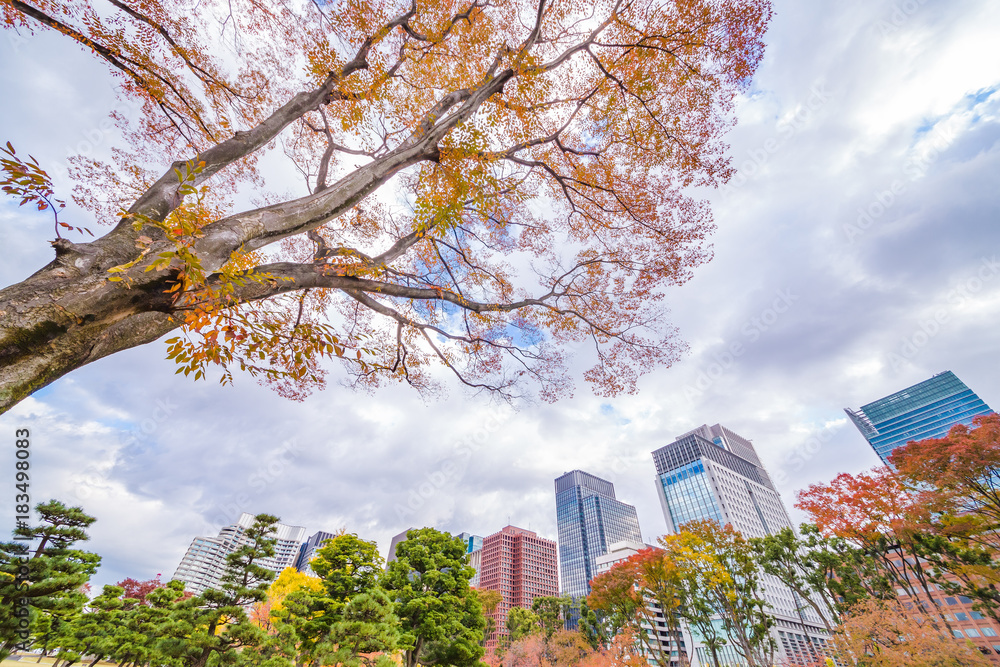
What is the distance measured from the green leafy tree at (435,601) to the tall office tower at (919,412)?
90.1 meters

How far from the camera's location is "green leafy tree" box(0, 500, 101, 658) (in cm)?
588

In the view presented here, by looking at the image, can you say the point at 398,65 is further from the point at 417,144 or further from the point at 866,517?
the point at 866,517

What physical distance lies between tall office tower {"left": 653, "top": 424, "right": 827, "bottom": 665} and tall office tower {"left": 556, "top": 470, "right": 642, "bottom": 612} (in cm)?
2482

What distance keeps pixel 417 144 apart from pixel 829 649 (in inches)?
830

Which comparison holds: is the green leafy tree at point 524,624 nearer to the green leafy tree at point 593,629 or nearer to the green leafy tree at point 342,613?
the green leafy tree at point 593,629

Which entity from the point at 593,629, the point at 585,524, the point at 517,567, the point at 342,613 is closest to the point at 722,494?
the point at 585,524

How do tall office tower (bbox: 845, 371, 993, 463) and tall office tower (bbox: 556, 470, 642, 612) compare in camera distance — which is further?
tall office tower (bbox: 556, 470, 642, 612)

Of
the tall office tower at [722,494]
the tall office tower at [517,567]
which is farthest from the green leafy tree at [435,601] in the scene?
the tall office tower at [517,567]

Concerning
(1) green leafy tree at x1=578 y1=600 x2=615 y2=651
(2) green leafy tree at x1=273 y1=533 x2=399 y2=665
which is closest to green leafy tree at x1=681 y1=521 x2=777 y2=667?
(1) green leafy tree at x1=578 y1=600 x2=615 y2=651

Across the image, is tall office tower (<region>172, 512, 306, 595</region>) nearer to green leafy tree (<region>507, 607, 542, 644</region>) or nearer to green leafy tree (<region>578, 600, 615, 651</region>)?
green leafy tree (<region>507, 607, 542, 644</region>)

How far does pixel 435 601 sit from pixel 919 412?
371 feet

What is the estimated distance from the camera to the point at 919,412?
7688 cm

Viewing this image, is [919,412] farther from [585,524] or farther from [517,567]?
[517,567]

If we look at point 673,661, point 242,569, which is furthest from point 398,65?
point 673,661
